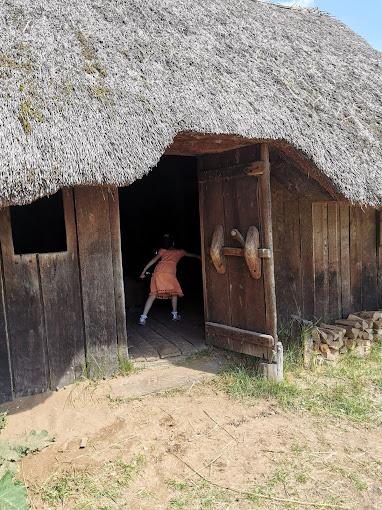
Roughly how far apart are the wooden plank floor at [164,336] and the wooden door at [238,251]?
319 millimetres

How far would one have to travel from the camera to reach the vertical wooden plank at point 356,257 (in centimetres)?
564

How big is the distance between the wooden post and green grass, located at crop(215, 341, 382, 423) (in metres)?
0.31

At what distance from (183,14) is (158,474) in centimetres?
475

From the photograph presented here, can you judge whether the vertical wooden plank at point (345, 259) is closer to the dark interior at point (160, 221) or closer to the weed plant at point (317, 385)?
the weed plant at point (317, 385)

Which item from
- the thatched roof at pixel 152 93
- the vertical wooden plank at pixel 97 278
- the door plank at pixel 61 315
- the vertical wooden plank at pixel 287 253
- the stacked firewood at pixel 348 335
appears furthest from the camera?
the vertical wooden plank at pixel 287 253

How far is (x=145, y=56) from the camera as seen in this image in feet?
13.7

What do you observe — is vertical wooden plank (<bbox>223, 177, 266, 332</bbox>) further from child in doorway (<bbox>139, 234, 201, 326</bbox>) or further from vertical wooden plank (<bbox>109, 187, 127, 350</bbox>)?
child in doorway (<bbox>139, 234, 201, 326</bbox>)

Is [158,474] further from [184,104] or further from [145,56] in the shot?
[145,56]

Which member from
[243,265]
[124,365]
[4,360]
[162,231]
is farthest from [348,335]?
[162,231]

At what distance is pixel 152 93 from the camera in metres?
3.85

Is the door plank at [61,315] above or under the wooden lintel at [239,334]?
above

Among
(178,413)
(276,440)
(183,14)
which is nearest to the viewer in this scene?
(276,440)

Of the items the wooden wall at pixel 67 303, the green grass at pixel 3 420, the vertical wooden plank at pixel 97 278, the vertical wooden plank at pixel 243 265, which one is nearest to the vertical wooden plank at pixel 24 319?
the wooden wall at pixel 67 303

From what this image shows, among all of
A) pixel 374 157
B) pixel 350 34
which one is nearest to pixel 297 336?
pixel 374 157
